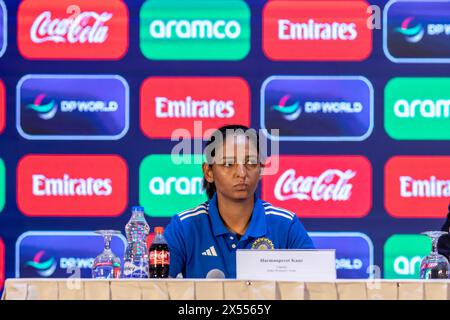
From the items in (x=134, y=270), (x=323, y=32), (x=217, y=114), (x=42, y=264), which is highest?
(x=323, y=32)

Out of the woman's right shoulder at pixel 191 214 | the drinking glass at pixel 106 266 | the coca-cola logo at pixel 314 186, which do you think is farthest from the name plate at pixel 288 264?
the coca-cola logo at pixel 314 186

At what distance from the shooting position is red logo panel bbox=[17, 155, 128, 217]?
3.73 meters

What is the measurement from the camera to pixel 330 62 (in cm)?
377

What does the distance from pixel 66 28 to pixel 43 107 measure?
0.36 meters

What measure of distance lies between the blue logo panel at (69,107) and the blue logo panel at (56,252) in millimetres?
435

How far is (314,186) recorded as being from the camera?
3740mm

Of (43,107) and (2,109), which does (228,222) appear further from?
(2,109)

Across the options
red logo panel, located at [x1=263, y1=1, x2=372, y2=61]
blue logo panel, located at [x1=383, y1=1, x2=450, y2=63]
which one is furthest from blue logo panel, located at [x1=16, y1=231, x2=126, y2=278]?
blue logo panel, located at [x1=383, y1=1, x2=450, y2=63]

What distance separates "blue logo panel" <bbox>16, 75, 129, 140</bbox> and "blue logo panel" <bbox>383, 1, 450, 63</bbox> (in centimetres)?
121

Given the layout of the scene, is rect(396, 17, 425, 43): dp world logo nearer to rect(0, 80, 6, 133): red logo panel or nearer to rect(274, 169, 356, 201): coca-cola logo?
rect(274, 169, 356, 201): coca-cola logo

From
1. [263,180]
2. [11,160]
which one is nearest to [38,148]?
[11,160]

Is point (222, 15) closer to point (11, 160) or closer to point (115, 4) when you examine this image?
point (115, 4)

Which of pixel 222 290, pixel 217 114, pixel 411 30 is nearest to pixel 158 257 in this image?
pixel 222 290

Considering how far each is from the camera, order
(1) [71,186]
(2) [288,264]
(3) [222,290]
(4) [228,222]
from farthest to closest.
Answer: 1. (1) [71,186]
2. (4) [228,222]
3. (2) [288,264]
4. (3) [222,290]
